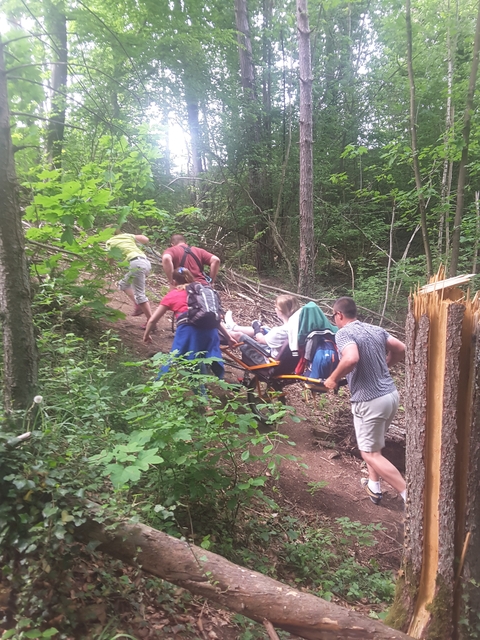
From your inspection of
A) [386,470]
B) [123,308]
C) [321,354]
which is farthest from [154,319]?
[386,470]

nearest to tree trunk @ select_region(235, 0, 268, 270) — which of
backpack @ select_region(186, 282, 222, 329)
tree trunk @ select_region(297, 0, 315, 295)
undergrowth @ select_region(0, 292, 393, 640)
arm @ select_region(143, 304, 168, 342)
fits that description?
tree trunk @ select_region(297, 0, 315, 295)

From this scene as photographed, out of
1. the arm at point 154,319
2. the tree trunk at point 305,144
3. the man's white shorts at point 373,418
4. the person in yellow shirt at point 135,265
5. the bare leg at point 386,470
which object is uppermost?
the tree trunk at point 305,144

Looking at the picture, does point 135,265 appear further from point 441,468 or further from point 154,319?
point 441,468

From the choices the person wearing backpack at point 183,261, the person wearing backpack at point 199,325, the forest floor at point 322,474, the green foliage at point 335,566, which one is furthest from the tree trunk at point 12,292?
the person wearing backpack at point 183,261

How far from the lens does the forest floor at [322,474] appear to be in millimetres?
3367

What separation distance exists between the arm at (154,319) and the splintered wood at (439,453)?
3.56m

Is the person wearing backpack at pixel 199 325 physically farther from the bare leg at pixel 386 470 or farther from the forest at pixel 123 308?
the bare leg at pixel 386 470

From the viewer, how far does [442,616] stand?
2.01 metres

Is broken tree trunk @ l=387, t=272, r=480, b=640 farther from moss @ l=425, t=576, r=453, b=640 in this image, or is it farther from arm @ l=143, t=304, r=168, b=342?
arm @ l=143, t=304, r=168, b=342

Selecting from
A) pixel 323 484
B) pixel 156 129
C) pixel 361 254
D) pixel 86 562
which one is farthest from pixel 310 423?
pixel 361 254

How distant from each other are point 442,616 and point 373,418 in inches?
74.6

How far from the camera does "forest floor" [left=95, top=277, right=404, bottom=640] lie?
337 centimetres

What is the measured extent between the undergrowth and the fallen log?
0.32 ft

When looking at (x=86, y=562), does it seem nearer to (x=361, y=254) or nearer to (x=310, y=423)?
(x=310, y=423)
